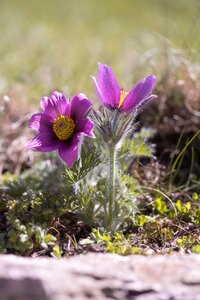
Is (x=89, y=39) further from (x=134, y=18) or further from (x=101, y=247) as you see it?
(x=101, y=247)

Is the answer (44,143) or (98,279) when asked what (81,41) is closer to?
(44,143)

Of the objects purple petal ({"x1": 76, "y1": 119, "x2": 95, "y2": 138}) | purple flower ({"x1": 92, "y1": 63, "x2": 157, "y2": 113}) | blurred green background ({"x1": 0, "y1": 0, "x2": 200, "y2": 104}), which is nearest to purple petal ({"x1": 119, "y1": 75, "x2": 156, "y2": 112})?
purple flower ({"x1": 92, "y1": 63, "x2": 157, "y2": 113})

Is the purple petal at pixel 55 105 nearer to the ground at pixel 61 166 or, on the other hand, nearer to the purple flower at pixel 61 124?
the purple flower at pixel 61 124

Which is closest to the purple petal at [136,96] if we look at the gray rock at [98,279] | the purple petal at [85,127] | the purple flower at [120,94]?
the purple flower at [120,94]

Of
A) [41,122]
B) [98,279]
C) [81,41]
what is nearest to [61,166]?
[41,122]

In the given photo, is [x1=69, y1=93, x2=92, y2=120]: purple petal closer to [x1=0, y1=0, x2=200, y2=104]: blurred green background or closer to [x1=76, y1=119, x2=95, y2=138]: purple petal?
[x1=76, y1=119, x2=95, y2=138]: purple petal

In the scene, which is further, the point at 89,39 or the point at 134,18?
the point at 134,18

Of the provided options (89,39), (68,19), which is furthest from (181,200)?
(68,19)
